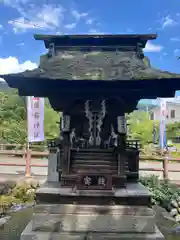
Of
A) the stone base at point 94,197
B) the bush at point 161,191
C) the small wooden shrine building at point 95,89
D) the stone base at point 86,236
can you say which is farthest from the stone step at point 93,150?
the bush at point 161,191

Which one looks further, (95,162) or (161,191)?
(161,191)

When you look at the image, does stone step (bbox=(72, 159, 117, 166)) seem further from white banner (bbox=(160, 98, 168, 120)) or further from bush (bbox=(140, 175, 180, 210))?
white banner (bbox=(160, 98, 168, 120))

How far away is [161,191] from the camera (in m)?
9.09

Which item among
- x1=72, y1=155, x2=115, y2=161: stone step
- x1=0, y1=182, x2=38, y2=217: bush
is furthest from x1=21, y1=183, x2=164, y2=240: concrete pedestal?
x1=0, y1=182, x2=38, y2=217: bush

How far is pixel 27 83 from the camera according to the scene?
508 centimetres

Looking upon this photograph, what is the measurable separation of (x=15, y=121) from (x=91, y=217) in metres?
17.1

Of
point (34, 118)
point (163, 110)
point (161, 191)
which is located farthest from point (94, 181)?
point (163, 110)

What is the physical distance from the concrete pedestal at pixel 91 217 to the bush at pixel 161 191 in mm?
3659

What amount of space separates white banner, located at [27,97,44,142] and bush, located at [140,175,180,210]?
4277 millimetres

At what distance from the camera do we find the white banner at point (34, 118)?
10.6 m

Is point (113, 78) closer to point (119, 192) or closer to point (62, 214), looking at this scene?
point (119, 192)

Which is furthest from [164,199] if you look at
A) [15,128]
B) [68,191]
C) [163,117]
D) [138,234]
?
[15,128]

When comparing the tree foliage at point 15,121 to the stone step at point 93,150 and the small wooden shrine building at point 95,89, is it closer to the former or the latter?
the small wooden shrine building at point 95,89

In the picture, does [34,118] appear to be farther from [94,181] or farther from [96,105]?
[94,181]
